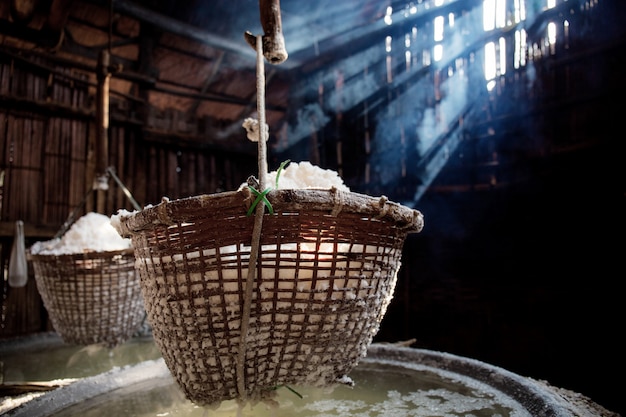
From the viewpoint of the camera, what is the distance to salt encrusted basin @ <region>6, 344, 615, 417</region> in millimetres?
2082

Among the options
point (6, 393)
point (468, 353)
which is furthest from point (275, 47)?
point (468, 353)

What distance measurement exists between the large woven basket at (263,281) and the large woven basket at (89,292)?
185 centimetres

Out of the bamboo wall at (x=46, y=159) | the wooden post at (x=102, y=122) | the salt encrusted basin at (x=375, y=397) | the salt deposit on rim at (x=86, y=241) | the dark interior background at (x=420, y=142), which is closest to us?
the salt encrusted basin at (x=375, y=397)

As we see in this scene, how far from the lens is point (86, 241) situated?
10.5ft

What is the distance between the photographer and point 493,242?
6.05 m

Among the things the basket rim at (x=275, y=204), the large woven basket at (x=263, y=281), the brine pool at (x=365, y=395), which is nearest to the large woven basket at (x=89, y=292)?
the brine pool at (x=365, y=395)

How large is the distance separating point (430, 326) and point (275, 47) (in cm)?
592

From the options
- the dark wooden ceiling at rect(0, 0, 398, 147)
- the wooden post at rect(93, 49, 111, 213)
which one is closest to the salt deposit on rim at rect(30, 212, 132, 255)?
the wooden post at rect(93, 49, 111, 213)

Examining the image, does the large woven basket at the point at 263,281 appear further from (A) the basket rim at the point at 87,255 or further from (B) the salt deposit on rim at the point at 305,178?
(A) the basket rim at the point at 87,255

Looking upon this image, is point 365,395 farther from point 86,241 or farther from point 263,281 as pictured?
point 86,241

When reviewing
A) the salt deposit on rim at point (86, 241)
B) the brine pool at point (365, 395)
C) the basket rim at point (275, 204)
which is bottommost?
the brine pool at point (365, 395)

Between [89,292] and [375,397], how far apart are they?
7.30ft

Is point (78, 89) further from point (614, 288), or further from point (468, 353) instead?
point (614, 288)

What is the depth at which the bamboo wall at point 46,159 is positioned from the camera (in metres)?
5.80
